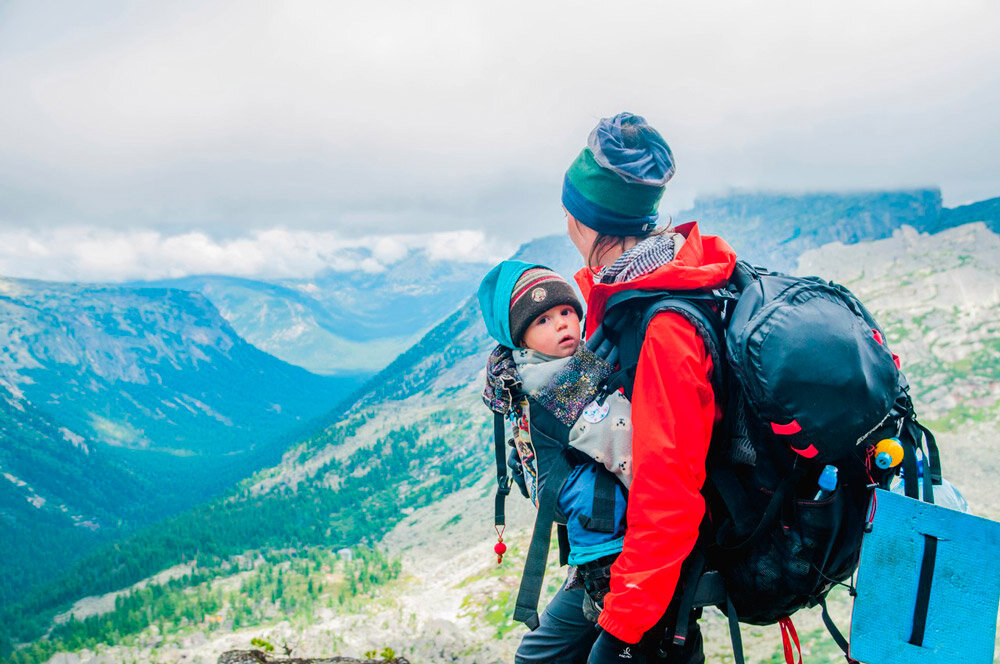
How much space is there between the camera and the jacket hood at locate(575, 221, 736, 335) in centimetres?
400

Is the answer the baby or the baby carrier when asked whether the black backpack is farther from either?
the baby

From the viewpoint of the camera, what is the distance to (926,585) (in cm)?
360

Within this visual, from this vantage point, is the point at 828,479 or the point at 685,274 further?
the point at 685,274

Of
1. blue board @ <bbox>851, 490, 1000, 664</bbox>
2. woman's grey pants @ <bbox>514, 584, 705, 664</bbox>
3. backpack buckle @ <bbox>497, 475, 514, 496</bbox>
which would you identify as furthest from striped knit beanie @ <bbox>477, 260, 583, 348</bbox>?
blue board @ <bbox>851, 490, 1000, 664</bbox>

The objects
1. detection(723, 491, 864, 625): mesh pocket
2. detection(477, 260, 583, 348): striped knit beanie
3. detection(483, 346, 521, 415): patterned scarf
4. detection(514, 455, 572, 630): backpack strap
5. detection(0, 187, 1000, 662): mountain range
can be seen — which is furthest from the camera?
detection(0, 187, 1000, 662): mountain range

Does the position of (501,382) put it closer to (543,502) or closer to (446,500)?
(543,502)

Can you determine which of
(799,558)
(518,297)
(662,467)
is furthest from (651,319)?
(799,558)

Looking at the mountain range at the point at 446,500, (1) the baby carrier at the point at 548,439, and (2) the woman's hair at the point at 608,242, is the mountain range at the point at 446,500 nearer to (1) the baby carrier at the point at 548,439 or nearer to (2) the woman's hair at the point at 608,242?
(1) the baby carrier at the point at 548,439

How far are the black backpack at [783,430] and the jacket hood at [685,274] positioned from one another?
91 mm

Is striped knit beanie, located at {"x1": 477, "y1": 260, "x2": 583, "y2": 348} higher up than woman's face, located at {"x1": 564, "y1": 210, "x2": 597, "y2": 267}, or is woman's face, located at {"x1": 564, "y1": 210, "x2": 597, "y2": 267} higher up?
woman's face, located at {"x1": 564, "y1": 210, "x2": 597, "y2": 267}

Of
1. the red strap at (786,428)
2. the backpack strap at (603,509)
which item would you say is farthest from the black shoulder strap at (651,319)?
the backpack strap at (603,509)

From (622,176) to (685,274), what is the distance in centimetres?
128

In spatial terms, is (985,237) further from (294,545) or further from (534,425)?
(294,545)

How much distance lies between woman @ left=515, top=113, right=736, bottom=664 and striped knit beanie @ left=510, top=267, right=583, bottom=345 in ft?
0.76
